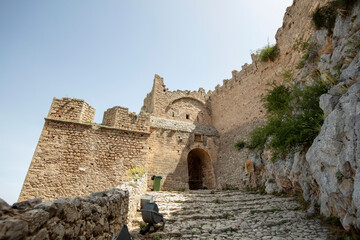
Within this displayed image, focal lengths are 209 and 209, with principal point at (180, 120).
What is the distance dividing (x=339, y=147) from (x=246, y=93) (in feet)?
35.5

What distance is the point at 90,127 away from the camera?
10430mm

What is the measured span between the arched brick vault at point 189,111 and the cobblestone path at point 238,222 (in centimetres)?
1013

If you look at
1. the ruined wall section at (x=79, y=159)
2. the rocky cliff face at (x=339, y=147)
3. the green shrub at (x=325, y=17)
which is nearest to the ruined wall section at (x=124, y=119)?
the ruined wall section at (x=79, y=159)

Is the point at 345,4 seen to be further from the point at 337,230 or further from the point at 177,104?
the point at 177,104

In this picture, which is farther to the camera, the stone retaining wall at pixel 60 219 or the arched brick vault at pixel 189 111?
the arched brick vault at pixel 189 111

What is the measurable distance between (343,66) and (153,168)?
1050 centimetres

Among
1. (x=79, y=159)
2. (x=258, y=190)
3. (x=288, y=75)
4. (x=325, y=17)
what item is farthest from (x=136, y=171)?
(x=325, y=17)

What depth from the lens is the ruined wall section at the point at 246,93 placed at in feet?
33.4

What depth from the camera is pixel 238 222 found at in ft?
17.1

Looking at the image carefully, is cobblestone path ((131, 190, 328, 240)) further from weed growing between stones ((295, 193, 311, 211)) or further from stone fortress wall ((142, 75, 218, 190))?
stone fortress wall ((142, 75, 218, 190))

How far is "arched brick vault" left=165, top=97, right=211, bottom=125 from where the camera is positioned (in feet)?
55.3

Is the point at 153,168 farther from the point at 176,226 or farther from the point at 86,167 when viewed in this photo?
the point at 176,226

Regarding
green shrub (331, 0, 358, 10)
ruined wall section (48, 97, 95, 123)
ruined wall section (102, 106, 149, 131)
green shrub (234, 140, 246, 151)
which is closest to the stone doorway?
green shrub (234, 140, 246, 151)

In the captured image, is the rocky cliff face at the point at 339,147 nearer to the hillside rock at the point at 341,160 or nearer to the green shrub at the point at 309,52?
the hillside rock at the point at 341,160
